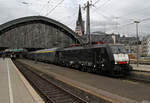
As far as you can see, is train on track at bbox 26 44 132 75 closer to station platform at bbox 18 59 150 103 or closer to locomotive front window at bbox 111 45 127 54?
locomotive front window at bbox 111 45 127 54

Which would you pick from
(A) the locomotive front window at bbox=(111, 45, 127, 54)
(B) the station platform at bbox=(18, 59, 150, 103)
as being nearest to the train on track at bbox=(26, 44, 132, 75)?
(A) the locomotive front window at bbox=(111, 45, 127, 54)

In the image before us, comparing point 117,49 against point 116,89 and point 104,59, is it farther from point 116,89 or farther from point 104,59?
point 116,89

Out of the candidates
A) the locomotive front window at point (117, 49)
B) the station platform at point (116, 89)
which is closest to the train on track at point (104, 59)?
the locomotive front window at point (117, 49)

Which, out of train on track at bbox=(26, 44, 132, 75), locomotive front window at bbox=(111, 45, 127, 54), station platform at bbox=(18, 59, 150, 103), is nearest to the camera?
station platform at bbox=(18, 59, 150, 103)

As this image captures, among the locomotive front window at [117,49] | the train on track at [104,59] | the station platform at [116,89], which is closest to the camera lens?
the station platform at [116,89]

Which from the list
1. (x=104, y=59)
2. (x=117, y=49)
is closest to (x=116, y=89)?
(x=104, y=59)

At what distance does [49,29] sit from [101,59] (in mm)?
80955

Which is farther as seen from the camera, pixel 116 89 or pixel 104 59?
pixel 104 59

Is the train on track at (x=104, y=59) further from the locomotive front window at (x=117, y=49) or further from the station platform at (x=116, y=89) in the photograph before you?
the station platform at (x=116, y=89)

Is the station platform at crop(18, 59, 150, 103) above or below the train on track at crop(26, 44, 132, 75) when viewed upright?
below

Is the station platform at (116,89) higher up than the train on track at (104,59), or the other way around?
the train on track at (104,59)

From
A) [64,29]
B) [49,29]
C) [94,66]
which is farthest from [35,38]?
[94,66]

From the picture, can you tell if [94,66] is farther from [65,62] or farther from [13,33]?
[13,33]

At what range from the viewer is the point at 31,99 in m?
7.36
